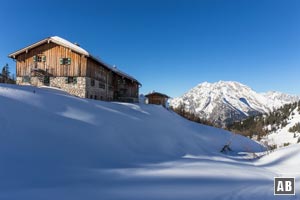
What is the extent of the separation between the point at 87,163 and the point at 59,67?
81.9 ft

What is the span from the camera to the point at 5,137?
10.6m

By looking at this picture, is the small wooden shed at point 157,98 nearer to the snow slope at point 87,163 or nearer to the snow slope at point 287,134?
the snow slope at point 87,163

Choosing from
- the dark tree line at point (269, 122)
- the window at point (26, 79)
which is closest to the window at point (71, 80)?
the window at point (26, 79)

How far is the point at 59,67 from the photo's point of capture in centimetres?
3303

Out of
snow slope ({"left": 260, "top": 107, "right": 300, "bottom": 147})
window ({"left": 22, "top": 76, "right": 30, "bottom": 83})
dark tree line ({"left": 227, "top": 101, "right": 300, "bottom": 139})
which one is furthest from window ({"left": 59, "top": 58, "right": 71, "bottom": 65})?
dark tree line ({"left": 227, "top": 101, "right": 300, "bottom": 139})

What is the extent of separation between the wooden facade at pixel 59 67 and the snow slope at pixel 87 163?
13.5 meters

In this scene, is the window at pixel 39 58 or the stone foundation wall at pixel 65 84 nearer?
the stone foundation wall at pixel 65 84

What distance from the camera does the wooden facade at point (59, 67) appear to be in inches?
1267

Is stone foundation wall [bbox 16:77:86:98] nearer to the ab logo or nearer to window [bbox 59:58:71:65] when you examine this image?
window [bbox 59:58:71:65]

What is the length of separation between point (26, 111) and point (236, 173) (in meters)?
11.6

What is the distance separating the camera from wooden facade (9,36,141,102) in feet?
106

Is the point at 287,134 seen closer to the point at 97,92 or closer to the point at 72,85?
the point at 97,92

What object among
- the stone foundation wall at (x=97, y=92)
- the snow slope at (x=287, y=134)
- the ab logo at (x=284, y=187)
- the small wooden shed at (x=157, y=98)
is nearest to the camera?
the ab logo at (x=284, y=187)

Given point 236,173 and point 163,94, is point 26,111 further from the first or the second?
point 163,94
